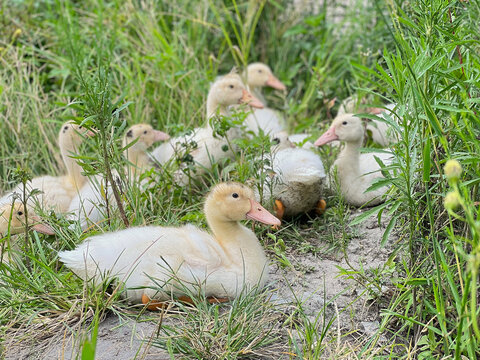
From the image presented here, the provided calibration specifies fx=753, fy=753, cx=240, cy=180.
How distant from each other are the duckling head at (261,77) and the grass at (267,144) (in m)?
0.16

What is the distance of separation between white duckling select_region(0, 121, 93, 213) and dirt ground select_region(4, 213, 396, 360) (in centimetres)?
122

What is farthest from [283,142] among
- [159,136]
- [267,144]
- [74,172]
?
[74,172]

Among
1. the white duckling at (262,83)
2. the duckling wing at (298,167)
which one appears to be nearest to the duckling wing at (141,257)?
the duckling wing at (298,167)

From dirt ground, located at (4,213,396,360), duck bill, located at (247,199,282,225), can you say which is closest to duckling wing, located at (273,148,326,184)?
dirt ground, located at (4,213,396,360)

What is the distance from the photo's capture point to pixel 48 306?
377cm

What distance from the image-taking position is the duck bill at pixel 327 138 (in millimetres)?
5051

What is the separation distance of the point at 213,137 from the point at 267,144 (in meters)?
0.76

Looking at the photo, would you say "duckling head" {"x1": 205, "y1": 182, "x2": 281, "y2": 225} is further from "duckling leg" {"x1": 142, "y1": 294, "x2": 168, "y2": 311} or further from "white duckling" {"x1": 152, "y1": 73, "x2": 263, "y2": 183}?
"white duckling" {"x1": 152, "y1": 73, "x2": 263, "y2": 183}

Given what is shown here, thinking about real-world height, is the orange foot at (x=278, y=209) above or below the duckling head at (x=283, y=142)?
below

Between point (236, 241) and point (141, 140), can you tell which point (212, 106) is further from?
point (236, 241)

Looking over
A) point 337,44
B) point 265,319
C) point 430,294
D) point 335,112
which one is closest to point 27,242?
point 265,319

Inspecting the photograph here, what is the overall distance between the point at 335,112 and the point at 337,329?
3.18 m

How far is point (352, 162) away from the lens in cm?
489

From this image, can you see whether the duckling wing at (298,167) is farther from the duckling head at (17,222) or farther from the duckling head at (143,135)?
the duckling head at (17,222)
